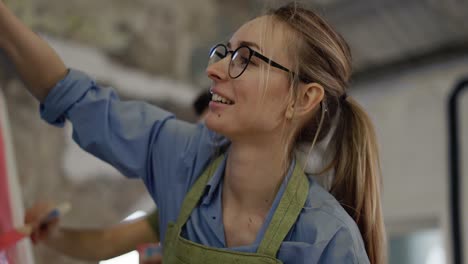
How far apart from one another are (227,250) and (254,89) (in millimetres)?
270

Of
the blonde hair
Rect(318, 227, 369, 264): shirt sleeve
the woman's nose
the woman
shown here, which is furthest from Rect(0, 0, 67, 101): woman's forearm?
Rect(318, 227, 369, 264): shirt sleeve

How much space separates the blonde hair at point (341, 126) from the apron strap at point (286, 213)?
0.09 meters

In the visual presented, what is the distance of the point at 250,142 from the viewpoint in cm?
107

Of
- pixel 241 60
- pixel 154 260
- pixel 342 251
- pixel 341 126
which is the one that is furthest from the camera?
pixel 154 260

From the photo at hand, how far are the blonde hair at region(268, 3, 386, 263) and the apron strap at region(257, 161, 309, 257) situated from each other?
0.31 feet

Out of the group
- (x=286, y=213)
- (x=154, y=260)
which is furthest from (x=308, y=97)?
(x=154, y=260)

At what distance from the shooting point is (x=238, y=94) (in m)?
1.04

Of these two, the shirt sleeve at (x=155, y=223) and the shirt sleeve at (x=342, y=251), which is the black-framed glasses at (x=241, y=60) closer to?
the shirt sleeve at (x=342, y=251)

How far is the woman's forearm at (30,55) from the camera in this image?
1042 millimetres

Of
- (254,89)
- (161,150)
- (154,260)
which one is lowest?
(154,260)

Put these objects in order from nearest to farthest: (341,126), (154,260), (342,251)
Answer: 1. (342,251)
2. (341,126)
3. (154,260)

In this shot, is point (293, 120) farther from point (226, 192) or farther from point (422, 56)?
point (422, 56)

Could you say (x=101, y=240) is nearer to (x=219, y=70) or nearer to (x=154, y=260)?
(x=154, y=260)

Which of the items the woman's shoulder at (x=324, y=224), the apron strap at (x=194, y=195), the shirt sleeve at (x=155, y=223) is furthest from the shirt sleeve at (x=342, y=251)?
the shirt sleeve at (x=155, y=223)
